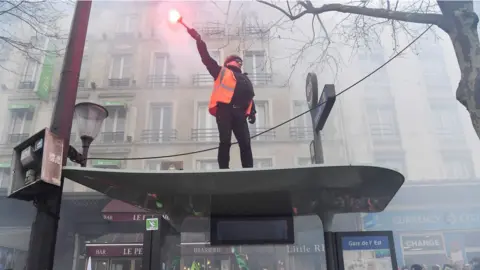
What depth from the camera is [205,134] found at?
444 inches

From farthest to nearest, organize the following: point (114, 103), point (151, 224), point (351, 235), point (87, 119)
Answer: point (114, 103), point (87, 119), point (351, 235), point (151, 224)

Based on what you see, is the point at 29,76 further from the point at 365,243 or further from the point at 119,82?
the point at 365,243

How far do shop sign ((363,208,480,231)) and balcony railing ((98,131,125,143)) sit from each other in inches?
281

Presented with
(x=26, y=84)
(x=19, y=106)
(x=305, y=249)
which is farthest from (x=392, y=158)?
(x=26, y=84)

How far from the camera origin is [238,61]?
3.81 meters

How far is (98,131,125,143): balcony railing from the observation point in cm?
1118

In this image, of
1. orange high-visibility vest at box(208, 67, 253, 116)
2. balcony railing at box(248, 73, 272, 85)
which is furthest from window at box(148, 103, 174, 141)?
orange high-visibility vest at box(208, 67, 253, 116)

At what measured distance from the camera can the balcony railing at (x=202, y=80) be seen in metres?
11.9

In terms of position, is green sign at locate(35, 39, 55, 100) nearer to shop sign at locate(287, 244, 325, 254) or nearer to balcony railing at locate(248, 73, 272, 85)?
balcony railing at locate(248, 73, 272, 85)

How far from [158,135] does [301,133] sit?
399 centimetres

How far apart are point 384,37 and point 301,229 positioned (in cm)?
1015

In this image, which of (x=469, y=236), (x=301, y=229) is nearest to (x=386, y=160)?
(x=469, y=236)

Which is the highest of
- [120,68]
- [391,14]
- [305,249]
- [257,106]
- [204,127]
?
[120,68]

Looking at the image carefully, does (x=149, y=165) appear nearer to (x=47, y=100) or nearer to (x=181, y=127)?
(x=181, y=127)
